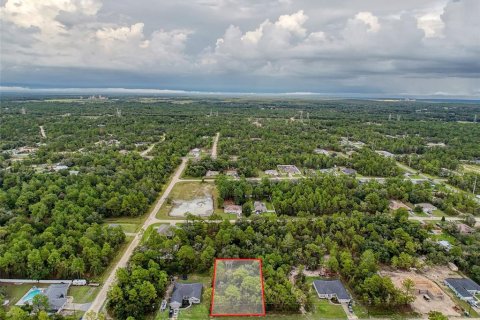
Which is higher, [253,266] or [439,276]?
[253,266]

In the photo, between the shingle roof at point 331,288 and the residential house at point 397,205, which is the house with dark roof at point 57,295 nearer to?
the shingle roof at point 331,288

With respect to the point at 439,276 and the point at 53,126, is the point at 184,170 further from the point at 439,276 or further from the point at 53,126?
the point at 53,126

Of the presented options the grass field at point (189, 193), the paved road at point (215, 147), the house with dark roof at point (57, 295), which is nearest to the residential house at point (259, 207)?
the grass field at point (189, 193)

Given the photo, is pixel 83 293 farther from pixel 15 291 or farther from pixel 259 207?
pixel 259 207

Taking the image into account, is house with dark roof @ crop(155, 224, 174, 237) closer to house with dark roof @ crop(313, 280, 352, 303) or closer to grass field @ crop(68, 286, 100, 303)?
grass field @ crop(68, 286, 100, 303)

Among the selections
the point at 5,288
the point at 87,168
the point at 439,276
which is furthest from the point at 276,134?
the point at 5,288
